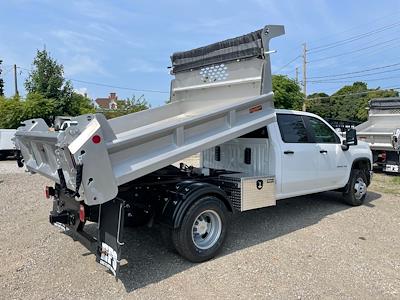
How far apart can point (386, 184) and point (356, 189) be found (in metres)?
3.50

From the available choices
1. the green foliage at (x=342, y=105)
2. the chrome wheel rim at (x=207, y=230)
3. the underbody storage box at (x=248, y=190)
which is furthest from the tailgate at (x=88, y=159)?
the green foliage at (x=342, y=105)

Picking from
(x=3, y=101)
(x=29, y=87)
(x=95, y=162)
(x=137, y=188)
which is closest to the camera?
(x=95, y=162)

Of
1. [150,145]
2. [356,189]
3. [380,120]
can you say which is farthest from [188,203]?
[380,120]

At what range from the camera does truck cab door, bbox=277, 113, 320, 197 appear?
20.7 feet

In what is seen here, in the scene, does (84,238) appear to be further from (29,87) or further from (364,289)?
(29,87)

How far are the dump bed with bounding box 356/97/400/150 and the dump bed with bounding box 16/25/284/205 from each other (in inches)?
315

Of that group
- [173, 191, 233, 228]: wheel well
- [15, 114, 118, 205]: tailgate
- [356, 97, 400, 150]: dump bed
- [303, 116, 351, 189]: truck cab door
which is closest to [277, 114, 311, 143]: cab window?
[303, 116, 351, 189]: truck cab door

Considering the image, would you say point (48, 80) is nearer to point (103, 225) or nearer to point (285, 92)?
point (285, 92)

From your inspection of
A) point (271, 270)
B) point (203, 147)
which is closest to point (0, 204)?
point (203, 147)

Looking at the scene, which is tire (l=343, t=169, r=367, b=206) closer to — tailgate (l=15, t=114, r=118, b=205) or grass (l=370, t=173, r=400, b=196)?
grass (l=370, t=173, r=400, b=196)

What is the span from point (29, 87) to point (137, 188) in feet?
98.6

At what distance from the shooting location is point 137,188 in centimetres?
509

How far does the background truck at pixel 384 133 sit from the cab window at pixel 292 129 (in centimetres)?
569

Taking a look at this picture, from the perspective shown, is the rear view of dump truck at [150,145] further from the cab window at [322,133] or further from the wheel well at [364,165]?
the wheel well at [364,165]
